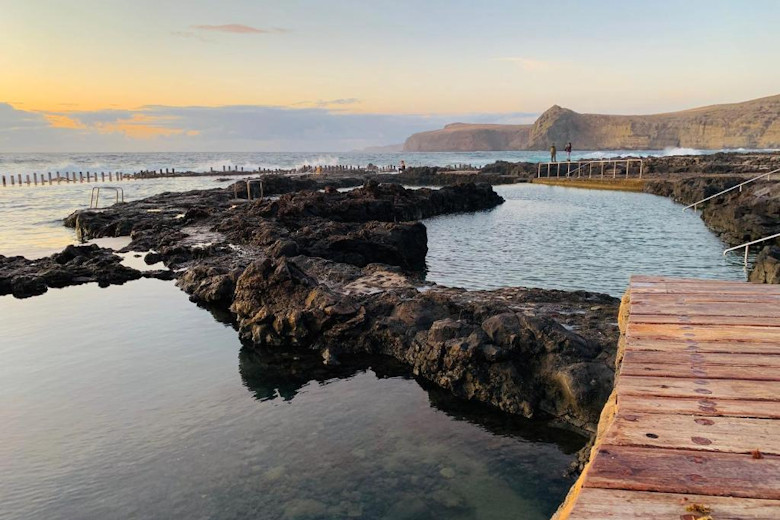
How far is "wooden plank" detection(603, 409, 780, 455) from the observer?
298cm

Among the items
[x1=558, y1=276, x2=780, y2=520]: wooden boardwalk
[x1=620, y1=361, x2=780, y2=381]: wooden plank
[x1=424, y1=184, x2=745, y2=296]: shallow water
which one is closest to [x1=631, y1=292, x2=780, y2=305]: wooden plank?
[x1=558, y1=276, x2=780, y2=520]: wooden boardwalk

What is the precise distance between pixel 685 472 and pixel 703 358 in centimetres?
196

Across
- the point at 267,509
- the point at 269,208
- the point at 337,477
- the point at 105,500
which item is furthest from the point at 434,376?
the point at 269,208

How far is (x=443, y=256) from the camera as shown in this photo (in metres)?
22.2

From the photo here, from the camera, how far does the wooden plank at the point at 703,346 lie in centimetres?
452

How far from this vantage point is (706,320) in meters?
5.36

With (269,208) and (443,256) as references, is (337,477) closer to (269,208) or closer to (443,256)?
(443,256)

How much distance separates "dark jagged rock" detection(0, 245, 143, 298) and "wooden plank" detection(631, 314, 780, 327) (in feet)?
49.4

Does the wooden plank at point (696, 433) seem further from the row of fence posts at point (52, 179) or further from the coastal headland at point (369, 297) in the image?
the row of fence posts at point (52, 179)

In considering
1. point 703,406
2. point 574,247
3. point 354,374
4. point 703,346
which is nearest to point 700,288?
point 703,346

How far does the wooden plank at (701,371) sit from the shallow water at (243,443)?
2648 mm

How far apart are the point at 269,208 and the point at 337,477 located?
67.1ft

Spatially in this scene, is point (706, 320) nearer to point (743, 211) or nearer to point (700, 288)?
point (700, 288)

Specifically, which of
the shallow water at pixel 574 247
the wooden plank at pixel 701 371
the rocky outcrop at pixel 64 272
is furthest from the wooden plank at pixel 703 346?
the rocky outcrop at pixel 64 272
